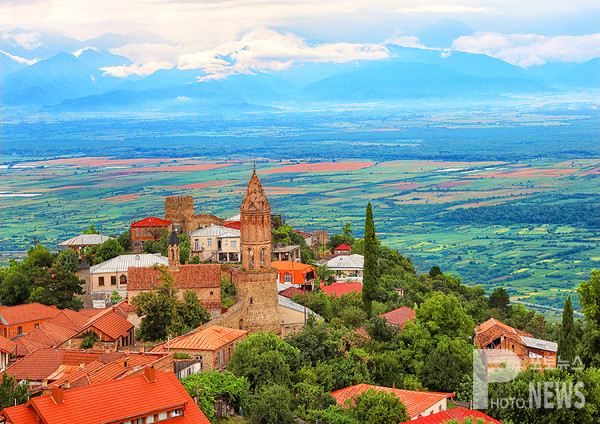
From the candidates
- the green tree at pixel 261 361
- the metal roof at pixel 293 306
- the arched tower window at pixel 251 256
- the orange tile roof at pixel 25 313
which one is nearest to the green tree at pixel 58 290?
the orange tile roof at pixel 25 313

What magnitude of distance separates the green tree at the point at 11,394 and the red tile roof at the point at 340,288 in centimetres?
3047

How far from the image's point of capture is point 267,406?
37625 mm

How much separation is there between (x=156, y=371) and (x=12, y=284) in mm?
32360

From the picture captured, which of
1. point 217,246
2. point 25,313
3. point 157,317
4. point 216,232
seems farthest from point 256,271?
point 216,232

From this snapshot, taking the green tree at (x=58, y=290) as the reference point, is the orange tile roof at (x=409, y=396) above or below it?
below

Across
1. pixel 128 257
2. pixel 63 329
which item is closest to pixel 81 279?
pixel 128 257

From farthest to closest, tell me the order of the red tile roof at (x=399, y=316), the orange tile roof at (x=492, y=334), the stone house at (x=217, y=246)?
1. the stone house at (x=217, y=246)
2. the orange tile roof at (x=492, y=334)
3. the red tile roof at (x=399, y=316)

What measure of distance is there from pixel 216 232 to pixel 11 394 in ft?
134

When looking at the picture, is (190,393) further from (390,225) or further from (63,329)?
(390,225)

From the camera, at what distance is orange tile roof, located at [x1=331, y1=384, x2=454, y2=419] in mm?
39031

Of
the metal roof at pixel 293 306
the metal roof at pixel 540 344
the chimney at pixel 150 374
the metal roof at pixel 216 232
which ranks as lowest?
the metal roof at pixel 540 344

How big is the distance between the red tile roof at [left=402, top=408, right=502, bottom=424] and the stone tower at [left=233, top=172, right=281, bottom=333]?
14132mm

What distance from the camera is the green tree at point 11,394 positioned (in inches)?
1396

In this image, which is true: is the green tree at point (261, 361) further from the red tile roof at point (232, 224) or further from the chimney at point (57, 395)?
the red tile roof at point (232, 224)
